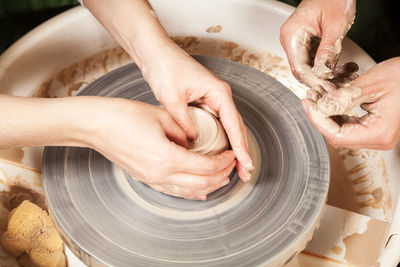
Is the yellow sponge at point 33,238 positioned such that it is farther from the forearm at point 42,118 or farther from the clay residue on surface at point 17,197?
the forearm at point 42,118

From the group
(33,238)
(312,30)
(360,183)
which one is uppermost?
(312,30)

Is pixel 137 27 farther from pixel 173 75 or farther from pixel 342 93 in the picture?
pixel 342 93

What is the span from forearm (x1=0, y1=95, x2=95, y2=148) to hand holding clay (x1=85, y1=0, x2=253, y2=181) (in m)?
0.24

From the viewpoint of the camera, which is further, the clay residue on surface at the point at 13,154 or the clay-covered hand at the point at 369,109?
the clay residue on surface at the point at 13,154

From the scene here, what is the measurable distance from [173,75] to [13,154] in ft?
2.42

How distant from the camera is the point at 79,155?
Answer: 49.6 inches

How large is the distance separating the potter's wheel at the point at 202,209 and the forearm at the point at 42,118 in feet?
0.64

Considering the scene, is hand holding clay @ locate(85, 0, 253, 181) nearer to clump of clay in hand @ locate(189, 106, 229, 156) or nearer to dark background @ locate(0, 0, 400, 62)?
clump of clay in hand @ locate(189, 106, 229, 156)

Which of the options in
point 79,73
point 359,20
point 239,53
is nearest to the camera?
point 79,73

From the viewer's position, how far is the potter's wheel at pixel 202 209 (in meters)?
1.07

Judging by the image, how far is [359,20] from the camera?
6.84 feet

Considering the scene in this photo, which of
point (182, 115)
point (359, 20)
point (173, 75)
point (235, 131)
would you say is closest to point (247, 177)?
point (235, 131)

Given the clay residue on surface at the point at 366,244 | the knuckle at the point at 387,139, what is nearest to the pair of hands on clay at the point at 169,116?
the knuckle at the point at 387,139

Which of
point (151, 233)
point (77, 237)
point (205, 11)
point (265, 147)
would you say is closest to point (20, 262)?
point (77, 237)
